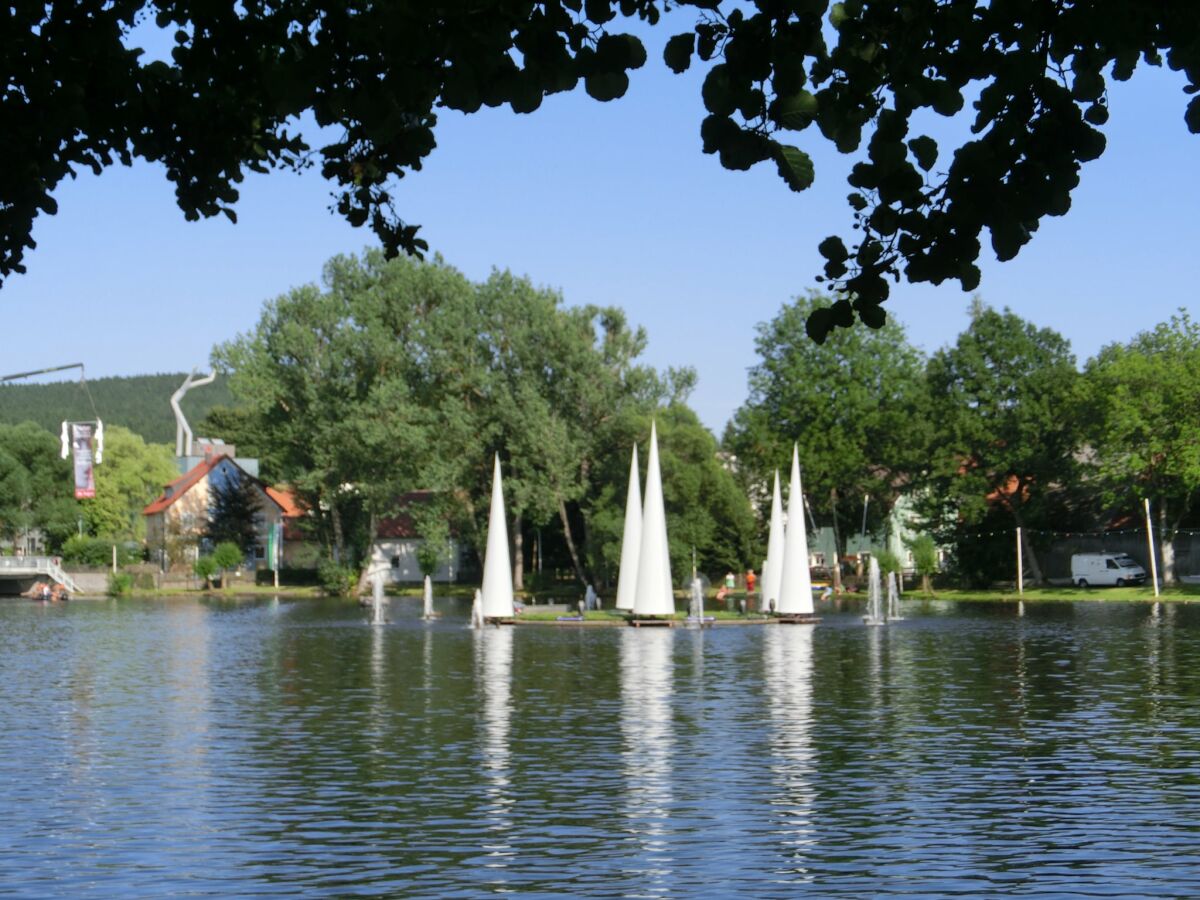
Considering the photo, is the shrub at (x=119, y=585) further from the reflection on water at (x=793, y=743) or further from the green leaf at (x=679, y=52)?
the green leaf at (x=679, y=52)

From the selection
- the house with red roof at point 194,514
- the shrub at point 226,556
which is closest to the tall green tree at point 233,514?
the house with red roof at point 194,514

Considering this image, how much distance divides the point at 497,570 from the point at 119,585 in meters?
55.9

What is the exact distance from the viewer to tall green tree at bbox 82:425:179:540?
152m

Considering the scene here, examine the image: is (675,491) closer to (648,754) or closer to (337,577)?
(337,577)

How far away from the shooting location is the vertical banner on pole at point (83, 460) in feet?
360

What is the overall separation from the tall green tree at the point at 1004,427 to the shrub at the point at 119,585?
184 ft

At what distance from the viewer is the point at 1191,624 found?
6556 cm

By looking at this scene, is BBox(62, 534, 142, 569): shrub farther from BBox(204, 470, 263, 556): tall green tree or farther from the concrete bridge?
BBox(204, 470, 263, 556): tall green tree

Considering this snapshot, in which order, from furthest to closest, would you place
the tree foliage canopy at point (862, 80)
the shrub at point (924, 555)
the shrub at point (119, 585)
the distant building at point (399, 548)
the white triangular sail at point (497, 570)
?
the distant building at point (399, 548) < the shrub at point (119, 585) < the shrub at point (924, 555) < the white triangular sail at point (497, 570) < the tree foliage canopy at point (862, 80)

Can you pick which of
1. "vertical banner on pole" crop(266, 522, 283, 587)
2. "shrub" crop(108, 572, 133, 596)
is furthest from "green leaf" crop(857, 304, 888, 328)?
"vertical banner on pole" crop(266, 522, 283, 587)

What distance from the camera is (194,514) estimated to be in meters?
131

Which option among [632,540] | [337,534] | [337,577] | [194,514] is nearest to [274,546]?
[194,514]

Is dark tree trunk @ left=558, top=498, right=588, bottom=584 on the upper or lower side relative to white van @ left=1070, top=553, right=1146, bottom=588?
upper

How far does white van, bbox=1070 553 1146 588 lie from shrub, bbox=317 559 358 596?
47.0 meters
